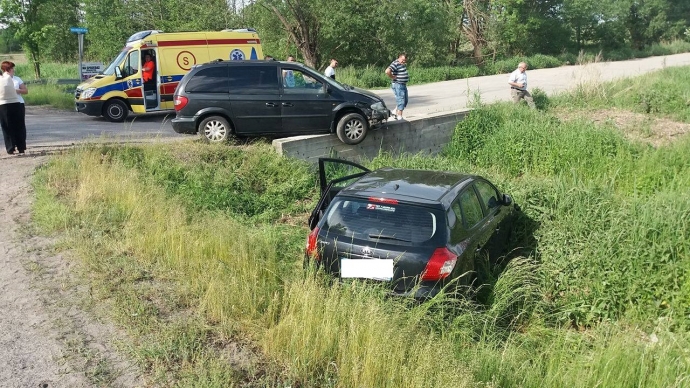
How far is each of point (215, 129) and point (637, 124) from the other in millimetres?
10619

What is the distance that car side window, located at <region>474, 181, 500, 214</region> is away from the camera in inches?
291

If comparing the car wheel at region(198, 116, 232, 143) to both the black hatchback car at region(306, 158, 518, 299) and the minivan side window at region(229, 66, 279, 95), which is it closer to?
the minivan side window at region(229, 66, 279, 95)

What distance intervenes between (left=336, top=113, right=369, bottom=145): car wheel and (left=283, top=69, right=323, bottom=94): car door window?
2.79ft

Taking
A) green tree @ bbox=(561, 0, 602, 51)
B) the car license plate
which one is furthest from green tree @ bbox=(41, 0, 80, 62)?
green tree @ bbox=(561, 0, 602, 51)

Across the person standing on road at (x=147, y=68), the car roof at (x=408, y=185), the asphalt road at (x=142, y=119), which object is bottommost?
the car roof at (x=408, y=185)

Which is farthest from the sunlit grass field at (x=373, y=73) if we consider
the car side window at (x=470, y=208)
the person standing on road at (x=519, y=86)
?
the car side window at (x=470, y=208)

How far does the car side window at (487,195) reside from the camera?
740cm

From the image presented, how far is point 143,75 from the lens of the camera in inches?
658

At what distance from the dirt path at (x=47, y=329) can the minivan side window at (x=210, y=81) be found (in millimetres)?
5297

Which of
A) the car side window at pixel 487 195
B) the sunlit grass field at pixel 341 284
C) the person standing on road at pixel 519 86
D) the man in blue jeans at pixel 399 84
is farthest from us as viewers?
the person standing on road at pixel 519 86

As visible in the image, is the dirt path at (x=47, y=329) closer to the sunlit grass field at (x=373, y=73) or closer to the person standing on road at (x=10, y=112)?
the person standing on road at (x=10, y=112)

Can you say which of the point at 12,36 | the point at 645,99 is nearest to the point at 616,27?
the point at 645,99

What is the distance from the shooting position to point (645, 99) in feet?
58.0

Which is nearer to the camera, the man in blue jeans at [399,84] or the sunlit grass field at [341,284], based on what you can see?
the sunlit grass field at [341,284]
